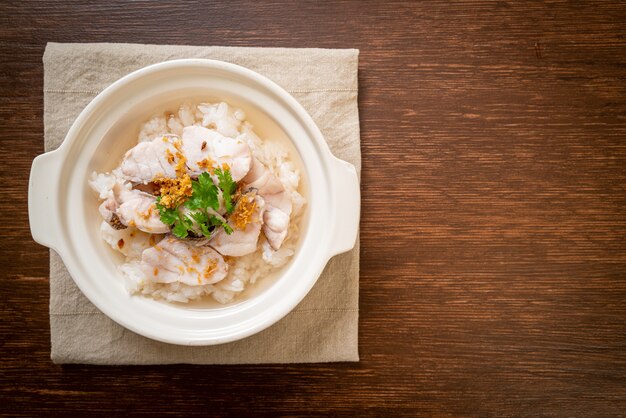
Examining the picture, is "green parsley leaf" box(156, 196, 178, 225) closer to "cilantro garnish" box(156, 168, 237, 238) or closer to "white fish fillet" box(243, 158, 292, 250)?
"cilantro garnish" box(156, 168, 237, 238)

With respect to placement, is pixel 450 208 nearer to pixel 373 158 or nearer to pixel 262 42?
pixel 373 158

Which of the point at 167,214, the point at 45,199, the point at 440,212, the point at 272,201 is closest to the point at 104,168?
the point at 45,199

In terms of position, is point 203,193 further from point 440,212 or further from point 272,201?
point 440,212

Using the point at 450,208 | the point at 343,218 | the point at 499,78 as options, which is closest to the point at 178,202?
the point at 343,218

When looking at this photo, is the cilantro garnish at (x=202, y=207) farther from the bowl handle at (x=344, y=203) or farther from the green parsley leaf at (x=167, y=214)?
the bowl handle at (x=344, y=203)

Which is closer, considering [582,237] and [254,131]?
[254,131]

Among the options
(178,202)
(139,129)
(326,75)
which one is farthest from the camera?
(326,75)
